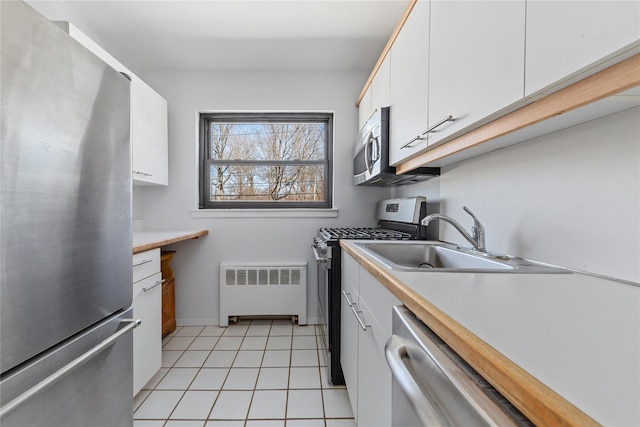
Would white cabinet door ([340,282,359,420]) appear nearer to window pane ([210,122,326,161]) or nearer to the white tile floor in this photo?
the white tile floor

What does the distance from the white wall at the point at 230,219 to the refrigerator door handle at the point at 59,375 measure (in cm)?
164

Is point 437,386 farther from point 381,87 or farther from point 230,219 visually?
point 230,219

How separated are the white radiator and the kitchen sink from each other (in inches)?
49.2

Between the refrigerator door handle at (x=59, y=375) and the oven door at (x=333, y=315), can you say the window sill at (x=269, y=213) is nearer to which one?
the oven door at (x=333, y=315)

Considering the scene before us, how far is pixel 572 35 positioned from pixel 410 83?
2.71 feet

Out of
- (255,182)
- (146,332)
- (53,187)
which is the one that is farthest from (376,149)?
(146,332)

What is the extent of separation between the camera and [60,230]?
780 mm

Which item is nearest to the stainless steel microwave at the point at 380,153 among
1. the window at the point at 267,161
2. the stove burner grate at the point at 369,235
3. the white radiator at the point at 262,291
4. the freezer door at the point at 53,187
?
the stove burner grate at the point at 369,235

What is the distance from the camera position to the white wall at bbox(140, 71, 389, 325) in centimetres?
262

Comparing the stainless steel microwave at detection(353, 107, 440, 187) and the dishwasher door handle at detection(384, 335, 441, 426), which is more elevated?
the stainless steel microwave at detection(353, 107, 440, 187)

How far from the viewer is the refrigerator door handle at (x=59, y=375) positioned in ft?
2.08

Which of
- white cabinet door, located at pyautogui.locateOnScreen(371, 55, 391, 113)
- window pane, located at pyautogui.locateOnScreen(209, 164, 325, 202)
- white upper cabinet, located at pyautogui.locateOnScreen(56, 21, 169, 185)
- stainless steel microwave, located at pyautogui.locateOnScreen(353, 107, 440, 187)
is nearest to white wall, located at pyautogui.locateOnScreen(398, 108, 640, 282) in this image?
stainless steel microwave, located at pyautogui.locateOnScreen(353, 107, 440, 187)

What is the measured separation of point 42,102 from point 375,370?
48.1 inches

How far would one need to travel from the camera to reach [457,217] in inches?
59.4
